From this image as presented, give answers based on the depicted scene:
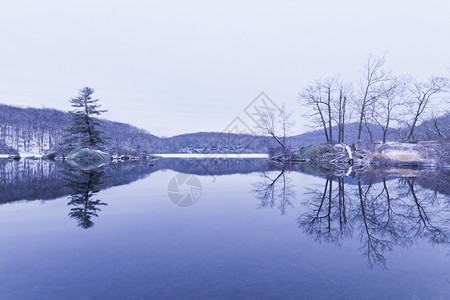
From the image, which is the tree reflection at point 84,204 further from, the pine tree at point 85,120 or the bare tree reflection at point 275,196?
the pine tree at point 85,120

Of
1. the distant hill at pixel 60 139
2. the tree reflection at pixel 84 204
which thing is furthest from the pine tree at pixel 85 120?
the distant hill at pixel 60 139

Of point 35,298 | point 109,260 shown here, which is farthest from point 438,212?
point 35,298

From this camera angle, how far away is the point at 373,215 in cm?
641

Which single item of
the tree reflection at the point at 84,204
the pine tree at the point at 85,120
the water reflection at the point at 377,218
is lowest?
the water reflection at the point at 377,218

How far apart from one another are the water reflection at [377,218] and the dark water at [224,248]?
3 cm

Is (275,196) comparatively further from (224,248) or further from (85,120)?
(85,120)

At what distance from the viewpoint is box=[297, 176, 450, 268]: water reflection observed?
188 inches

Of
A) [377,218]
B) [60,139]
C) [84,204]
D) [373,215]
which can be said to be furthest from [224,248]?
[60,139]

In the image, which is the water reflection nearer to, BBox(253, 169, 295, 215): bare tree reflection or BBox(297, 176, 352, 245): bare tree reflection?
BBox(297, 176, 352, 245): bare tree reflection

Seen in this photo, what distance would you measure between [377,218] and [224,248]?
4.13 meters

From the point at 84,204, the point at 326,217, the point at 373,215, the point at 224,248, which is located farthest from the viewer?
the point at 84,204

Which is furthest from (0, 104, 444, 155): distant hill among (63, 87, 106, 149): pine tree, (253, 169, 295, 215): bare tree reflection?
(253, 169, 295, 215): bare tree reflection

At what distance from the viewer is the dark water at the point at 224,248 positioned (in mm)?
3070

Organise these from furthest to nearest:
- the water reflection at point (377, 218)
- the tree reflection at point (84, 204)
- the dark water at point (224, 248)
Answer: the tree reflection at point (84, 204), the water reflection at point (377, 218), the dark water at point (224, 248)
